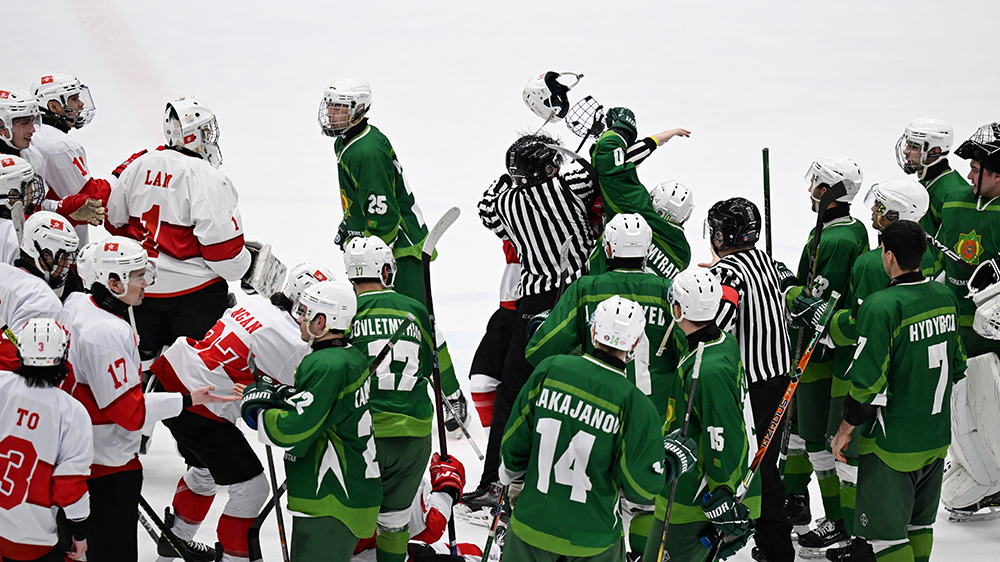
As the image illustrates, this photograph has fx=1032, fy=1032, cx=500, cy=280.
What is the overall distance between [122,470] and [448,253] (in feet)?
15.5

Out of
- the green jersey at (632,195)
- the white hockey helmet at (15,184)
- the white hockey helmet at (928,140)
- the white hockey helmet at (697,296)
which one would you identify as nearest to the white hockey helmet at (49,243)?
the white hockey helmet at (15,184)

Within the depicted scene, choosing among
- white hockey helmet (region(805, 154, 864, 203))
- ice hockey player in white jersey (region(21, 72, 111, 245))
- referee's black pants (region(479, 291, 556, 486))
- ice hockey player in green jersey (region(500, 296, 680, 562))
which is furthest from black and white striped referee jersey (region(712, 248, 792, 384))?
ice hockey player in white jersey (region(21, 72, 111, 245))

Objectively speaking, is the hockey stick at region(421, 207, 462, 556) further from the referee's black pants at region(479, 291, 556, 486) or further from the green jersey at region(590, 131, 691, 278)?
the green jersey at region(590, 131, 691, 278)

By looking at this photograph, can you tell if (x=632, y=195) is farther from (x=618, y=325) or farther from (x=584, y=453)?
(x=584, y=453)

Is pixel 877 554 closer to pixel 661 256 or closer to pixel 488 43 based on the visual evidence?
pixel 661 256

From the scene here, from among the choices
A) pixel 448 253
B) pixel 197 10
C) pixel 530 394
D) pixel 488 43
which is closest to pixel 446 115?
pixel 488 43

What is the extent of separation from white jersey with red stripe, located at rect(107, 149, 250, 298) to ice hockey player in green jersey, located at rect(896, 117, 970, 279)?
316cm

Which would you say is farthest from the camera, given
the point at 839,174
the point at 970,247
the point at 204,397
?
the point at 970,247

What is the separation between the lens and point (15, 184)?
4.18 m

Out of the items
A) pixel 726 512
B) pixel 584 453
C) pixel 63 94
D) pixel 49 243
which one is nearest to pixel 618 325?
pixel 584 453

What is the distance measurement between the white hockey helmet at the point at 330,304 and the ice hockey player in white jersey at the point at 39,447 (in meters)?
0.70

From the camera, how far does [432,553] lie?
388 cm

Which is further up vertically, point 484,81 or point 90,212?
point 484,81

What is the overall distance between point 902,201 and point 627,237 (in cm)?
123
